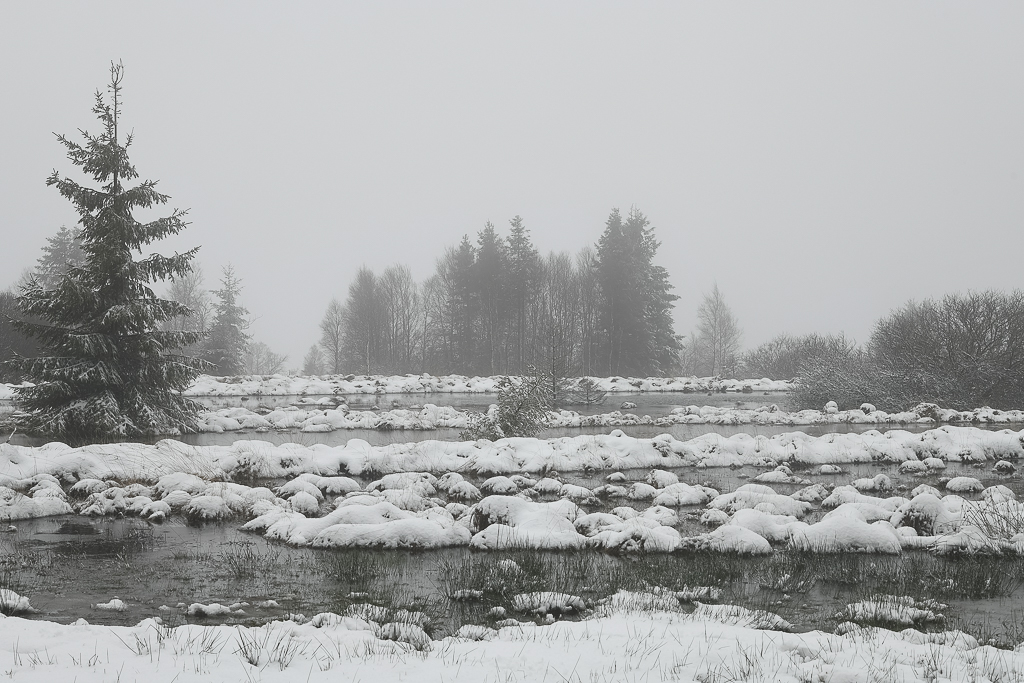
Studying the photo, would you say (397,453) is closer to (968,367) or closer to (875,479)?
(875,479)

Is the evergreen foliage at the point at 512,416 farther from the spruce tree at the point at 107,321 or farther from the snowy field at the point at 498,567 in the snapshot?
the spruce tree at the point at 107,321

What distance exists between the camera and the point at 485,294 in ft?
176

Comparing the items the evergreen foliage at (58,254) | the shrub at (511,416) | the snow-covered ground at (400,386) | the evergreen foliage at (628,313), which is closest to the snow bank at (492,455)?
the shrub at (511,416)

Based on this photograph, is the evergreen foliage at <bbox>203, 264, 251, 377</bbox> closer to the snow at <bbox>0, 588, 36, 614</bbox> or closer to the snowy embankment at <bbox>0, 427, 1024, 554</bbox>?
the snowy embankment at <bbox>0, 427, 1024, 554</bbox>

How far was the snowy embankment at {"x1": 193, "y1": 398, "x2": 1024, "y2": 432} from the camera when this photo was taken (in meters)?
19.6

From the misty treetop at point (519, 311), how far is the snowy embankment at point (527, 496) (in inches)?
1277

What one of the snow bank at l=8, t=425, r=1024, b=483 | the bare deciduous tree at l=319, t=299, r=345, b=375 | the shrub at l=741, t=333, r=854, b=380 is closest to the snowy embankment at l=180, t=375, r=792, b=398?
the shrub at l=741, t=333, r=854, b=380

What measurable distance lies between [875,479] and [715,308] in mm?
52979

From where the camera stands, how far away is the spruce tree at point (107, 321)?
49.7 feet

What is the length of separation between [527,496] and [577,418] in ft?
36.7

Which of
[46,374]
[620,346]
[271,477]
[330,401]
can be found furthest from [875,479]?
[620,346]

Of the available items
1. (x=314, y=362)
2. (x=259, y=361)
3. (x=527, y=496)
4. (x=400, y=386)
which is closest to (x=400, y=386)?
(x=400, y=386)

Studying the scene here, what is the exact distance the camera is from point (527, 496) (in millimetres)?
10648

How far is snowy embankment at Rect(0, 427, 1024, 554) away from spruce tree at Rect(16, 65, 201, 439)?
3373 mm
